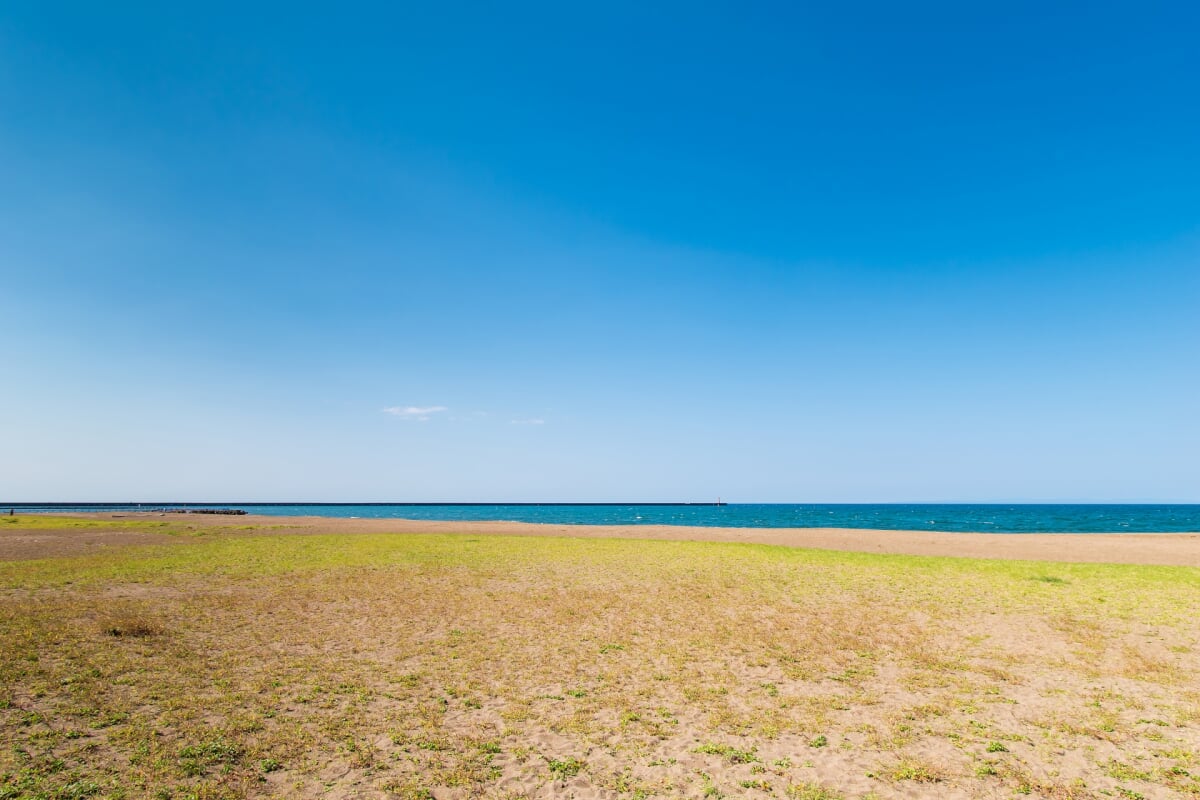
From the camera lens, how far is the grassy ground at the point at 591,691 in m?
7.82

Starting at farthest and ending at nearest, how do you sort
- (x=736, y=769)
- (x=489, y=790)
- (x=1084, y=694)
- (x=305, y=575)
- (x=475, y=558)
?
(x=475, y=558), (x=305, y=575), (x=1084, y=694), (x=736, y=769), (x=489, y=790)

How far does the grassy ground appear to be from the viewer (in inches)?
308

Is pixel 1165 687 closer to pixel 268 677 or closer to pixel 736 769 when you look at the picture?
pixel 736 769

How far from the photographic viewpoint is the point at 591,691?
1112 centimetres

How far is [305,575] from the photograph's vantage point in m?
24.8

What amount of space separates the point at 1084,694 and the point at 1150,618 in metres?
9.32

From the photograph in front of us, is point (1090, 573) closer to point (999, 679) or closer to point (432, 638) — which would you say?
point (999, 679)

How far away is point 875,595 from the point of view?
21062 mm

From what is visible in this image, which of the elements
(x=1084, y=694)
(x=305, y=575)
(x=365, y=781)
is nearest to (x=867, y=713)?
(x=1084, y=694)

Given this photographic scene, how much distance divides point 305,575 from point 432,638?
523 inches

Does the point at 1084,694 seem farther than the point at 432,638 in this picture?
No

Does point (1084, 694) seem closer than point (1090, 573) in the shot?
Yes

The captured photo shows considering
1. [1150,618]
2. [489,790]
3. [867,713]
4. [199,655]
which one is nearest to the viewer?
[489,790]

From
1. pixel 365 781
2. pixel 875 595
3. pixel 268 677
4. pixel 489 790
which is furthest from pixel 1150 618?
pixel 268 677
